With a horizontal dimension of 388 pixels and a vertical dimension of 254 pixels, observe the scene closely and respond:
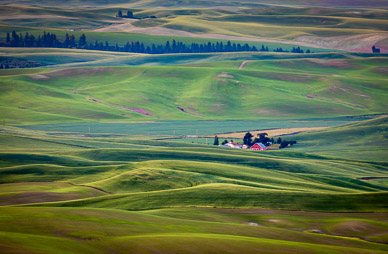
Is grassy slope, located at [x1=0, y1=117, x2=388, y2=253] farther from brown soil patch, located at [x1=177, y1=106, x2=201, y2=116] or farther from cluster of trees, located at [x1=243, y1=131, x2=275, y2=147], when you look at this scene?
brown soil patch, located at [x1=177, y1=106, x2=201, y2=116]

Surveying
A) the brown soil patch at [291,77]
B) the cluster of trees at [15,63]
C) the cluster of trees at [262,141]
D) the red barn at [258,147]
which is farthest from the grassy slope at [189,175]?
the cluster of trees at [15,63]

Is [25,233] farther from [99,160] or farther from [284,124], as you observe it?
[284,124]

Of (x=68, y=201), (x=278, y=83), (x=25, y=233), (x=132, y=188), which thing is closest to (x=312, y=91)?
(x=278, y=83)

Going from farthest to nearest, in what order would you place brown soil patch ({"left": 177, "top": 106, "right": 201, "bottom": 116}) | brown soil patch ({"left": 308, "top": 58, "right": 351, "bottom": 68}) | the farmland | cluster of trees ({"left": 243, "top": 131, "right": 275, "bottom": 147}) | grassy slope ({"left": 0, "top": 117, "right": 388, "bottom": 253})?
brown soil patch ({"left": 308, "top": 58, "right": 351, "bottom": 68}) → brown soil patch ({"left": 177, "top": 106, "right": 201, "bottom": 116}) → cluster of trees ({"left": 243, "top": 131, "right": 275, "bottom": 147}) → the farmland → grassy slope ({"left": 0, "top": 117, "right": 388, "bottom": 253})

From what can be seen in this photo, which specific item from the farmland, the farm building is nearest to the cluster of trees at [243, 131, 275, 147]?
the farm building

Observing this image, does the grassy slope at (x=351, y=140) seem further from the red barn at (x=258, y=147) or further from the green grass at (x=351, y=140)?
the red barn at (x=258, y=147)

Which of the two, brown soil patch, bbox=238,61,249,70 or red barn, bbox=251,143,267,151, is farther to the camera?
brown soil patch, bbox=238,61,249,70
